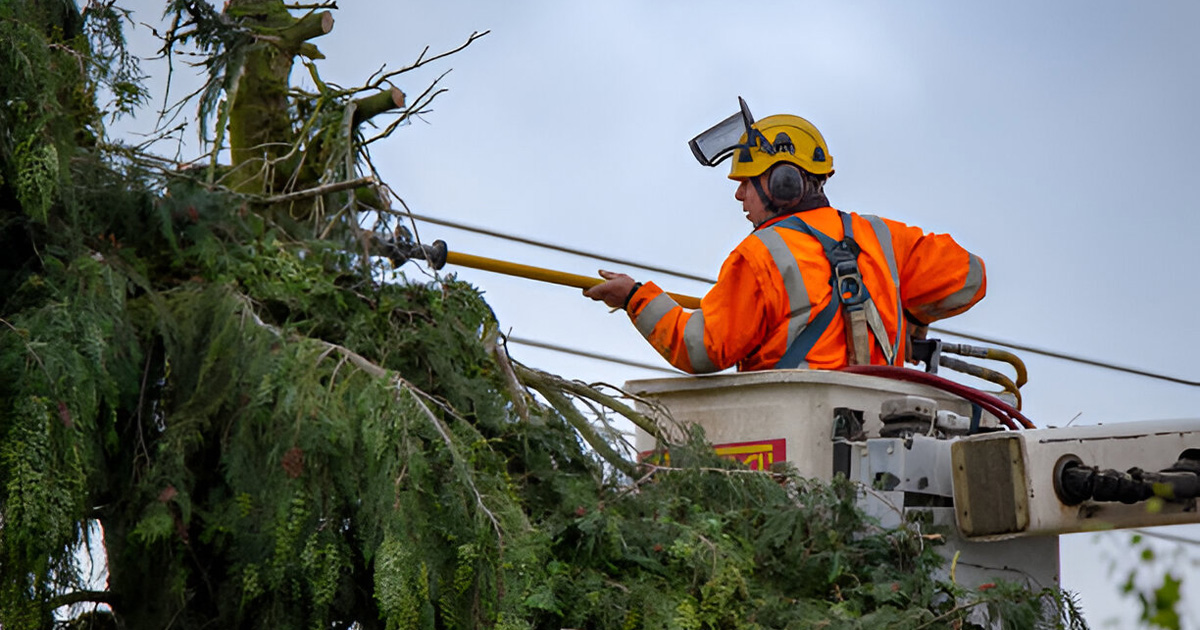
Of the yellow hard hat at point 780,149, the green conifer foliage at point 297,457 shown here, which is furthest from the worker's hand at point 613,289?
the green conifer foliage at point 297,457

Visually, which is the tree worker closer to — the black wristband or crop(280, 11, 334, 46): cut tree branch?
the black wristband

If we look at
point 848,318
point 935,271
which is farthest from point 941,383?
point 935,271

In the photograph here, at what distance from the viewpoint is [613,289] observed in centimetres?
600

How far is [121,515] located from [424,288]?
42.7 inches

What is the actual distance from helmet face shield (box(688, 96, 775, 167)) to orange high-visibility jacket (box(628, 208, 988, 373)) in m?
0.37

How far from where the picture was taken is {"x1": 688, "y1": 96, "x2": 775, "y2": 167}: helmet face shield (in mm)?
6125

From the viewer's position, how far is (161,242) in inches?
180

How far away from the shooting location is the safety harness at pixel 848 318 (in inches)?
224

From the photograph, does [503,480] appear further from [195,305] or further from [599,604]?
[195,305]

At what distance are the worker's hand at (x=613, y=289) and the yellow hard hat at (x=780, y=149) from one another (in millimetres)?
585

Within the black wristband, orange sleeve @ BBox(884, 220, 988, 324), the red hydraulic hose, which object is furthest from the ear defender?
the red hydraulic hose

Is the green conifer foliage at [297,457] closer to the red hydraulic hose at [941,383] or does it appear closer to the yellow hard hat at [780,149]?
the red hydraulic hose at [941,383]

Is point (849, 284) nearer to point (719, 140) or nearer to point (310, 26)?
point (719, 140)

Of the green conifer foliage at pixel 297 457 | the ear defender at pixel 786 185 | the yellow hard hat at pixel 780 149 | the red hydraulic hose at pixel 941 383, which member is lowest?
the green conifer foliage at pixel 297 457
